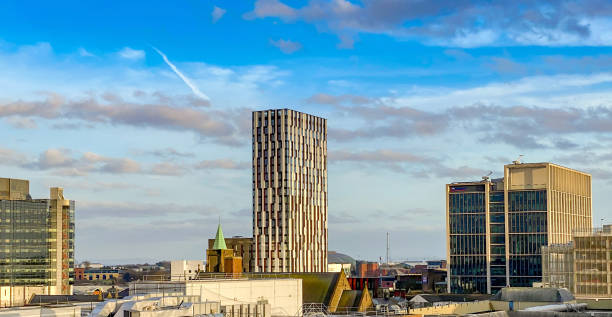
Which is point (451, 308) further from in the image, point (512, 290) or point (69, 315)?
point (69, 315)

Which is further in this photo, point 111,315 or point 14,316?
point 14,316

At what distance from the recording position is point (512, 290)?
15662cm

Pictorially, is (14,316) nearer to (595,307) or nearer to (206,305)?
(206,305)

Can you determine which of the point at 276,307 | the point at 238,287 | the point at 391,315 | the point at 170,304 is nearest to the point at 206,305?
the point at 170,304

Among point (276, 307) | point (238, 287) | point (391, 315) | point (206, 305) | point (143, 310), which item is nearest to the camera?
point (143, 310)

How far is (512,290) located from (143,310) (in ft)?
305

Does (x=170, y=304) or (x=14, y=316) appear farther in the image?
(x=14, y=316)

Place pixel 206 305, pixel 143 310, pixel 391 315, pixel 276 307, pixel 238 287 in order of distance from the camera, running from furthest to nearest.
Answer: pixel 276 307, pixel 238 287, pixel 391 315, pixel 206 305, pixel 143 310

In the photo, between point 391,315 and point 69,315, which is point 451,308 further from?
point 69,315

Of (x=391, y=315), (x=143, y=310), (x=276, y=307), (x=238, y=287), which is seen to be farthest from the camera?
(x=276, y=307)

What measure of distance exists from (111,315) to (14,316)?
189 feet

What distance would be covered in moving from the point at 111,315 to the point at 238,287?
195 feet

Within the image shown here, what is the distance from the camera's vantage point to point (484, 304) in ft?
511

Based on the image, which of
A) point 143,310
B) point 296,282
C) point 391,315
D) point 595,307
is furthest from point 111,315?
point 595,307
